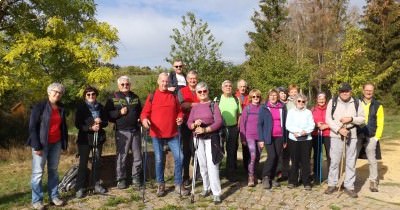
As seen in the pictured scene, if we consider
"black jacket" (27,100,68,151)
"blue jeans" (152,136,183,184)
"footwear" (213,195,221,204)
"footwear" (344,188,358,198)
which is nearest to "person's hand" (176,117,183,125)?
"blue jeans" (152,136,183,184)

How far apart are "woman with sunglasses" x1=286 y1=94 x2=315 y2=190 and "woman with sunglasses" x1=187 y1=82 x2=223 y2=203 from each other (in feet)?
5.00

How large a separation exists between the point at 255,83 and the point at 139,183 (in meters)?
18.9

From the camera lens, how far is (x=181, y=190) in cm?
664

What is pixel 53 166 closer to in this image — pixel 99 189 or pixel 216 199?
pixel 99 189

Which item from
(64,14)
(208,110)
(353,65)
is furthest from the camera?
(353,65)

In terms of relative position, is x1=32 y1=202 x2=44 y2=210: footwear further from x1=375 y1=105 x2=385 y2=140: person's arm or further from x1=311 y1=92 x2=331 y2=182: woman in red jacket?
x1=375 y1=105 x2=385 y2=140: person's arm

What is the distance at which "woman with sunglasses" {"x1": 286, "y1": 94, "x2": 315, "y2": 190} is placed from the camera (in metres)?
6.92

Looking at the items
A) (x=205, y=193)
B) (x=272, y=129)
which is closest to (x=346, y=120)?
(x=272, y=129)

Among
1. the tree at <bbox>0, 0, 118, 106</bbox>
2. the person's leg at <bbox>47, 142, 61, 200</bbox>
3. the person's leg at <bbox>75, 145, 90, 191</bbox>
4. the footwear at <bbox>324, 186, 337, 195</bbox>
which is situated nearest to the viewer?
the person's leg at <bbox>47, 142, 61, 200</bbox>

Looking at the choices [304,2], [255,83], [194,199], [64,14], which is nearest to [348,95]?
[194,199]

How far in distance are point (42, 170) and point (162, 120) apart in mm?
2008

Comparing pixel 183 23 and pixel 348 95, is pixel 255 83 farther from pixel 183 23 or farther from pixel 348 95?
pixel 348 95

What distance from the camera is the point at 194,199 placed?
643 cm

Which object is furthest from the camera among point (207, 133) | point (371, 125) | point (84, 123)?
point (371, 125)
